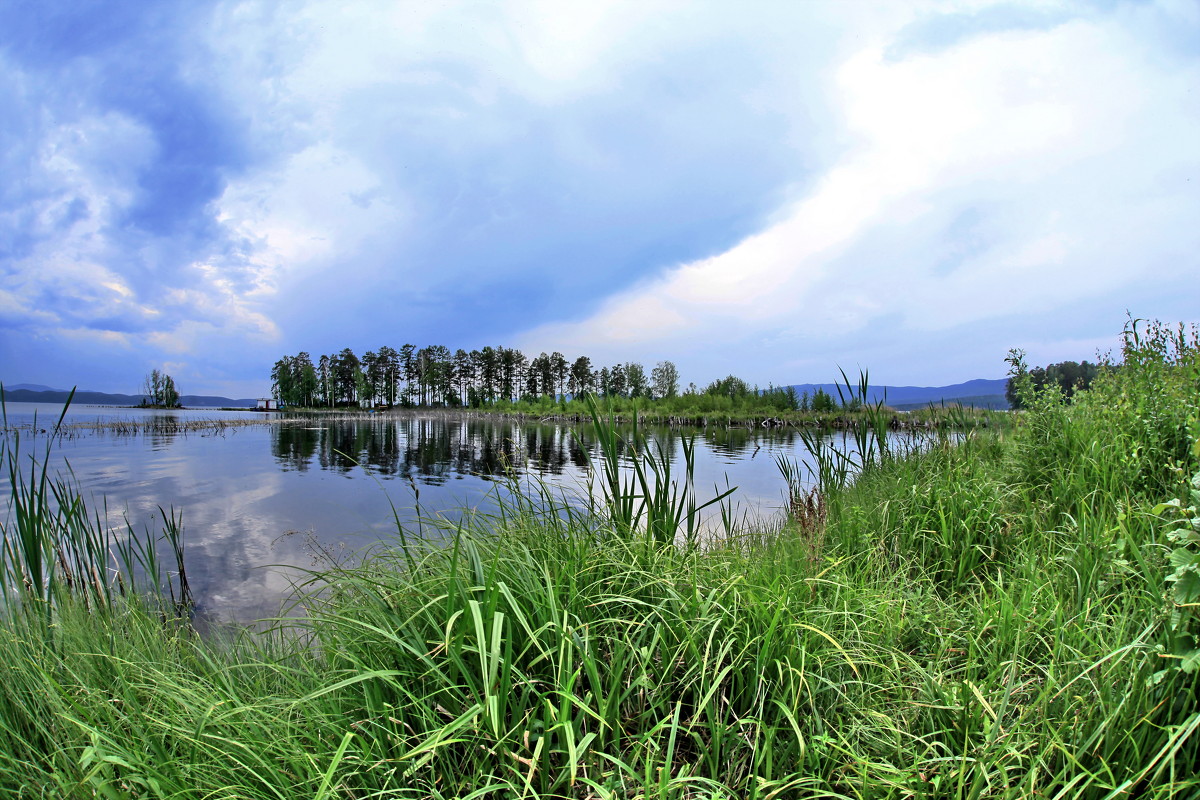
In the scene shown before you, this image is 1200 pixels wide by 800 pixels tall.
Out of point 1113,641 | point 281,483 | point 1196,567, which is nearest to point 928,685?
point 1113,641

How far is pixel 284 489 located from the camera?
10.6 metres

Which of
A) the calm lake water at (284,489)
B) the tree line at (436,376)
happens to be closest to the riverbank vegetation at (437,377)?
the tree line at (436,376)

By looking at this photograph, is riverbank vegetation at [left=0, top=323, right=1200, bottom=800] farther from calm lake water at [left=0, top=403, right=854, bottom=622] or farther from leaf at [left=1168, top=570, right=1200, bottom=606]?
calm lake water at [left=0, top=403, right=854, bottom=622]

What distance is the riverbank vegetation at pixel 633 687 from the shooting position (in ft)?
4.68

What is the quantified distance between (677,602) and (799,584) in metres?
0.66

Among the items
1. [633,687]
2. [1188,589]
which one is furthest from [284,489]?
[1188,589]

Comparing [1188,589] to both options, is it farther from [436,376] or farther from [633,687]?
[436,376]

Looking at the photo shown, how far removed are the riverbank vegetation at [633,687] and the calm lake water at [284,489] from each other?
0.51m

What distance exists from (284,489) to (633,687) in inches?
445

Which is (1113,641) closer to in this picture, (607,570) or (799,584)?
(799,584)

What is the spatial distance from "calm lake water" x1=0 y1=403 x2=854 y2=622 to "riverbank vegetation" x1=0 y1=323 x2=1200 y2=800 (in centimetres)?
51

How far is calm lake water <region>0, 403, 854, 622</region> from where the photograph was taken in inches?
197

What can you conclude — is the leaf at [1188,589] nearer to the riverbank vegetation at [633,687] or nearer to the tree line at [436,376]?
the riverbank vegetation at [633,687]

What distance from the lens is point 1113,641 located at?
1.84 m
